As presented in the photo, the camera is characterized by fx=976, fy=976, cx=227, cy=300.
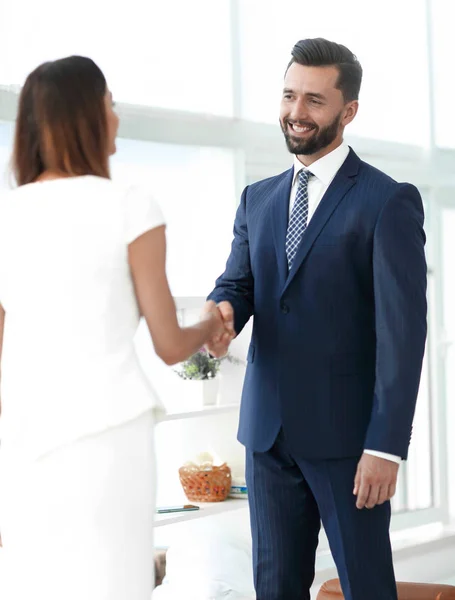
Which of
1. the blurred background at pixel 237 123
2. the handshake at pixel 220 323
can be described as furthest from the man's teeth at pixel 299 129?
the blurred background at pixel 237 123

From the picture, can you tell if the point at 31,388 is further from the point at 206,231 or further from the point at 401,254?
the point at 206,231

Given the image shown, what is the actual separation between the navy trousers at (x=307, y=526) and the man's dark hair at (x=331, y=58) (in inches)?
33.6

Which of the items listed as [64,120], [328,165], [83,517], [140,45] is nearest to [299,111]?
[328,165]

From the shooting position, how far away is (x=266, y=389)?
2.27 m

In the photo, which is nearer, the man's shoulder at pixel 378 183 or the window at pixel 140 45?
the man's shoulder at pixel 378 183

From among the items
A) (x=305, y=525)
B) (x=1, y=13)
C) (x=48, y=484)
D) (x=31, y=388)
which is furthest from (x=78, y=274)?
(x=1, y=13)

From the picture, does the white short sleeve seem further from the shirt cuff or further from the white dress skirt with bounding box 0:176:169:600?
the shirt cuff

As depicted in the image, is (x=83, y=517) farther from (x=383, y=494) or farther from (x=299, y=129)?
(x=299, y=129)

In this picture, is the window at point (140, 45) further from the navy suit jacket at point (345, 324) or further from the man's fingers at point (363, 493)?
the man's fingers at point (363, 493)

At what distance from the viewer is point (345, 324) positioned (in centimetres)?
218

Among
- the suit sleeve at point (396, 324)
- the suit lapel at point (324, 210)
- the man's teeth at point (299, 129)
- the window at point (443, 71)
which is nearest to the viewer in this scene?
the suit sleeve at point (396, 324)

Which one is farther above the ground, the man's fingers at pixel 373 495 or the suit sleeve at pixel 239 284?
the suit sleeve at pixel 239 284

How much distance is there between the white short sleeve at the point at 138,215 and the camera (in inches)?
63.9

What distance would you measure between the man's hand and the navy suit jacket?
3 cm
